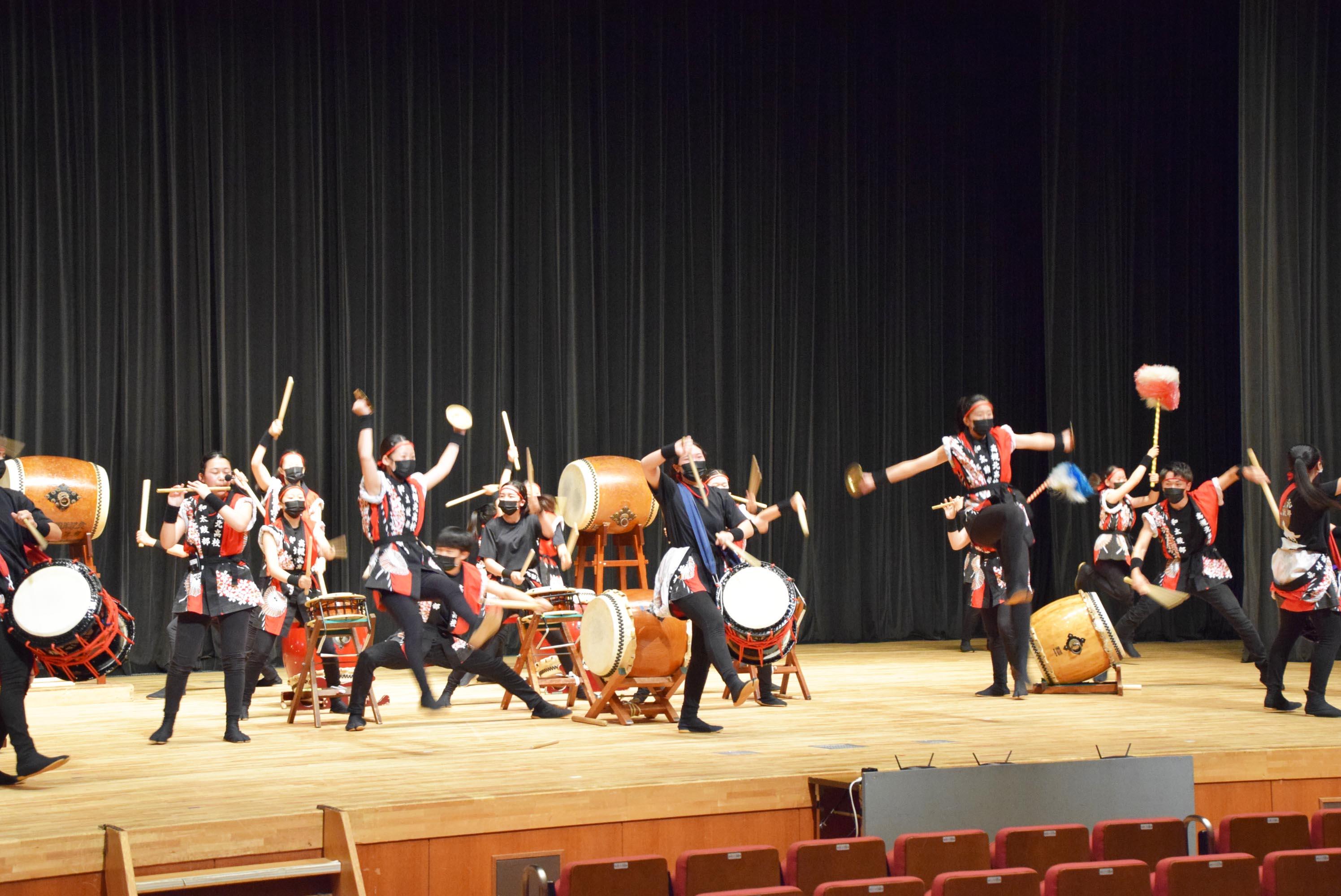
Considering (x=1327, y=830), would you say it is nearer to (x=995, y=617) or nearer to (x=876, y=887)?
(x=876, y=887)

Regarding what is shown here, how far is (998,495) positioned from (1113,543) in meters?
2.72

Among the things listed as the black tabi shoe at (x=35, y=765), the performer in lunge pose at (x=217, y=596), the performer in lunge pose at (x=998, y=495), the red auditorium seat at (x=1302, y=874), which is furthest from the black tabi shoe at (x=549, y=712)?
the red auditorium seat at (x=1302, y=874)

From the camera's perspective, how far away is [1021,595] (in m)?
6.66

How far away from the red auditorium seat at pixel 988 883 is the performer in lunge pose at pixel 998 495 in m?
3.46

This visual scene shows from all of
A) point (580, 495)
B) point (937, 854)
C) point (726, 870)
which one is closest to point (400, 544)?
point (580, 495)

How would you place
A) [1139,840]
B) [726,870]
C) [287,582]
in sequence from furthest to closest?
[287,582]
[1139,840]
[726,870]

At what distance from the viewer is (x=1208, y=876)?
10.9 ft

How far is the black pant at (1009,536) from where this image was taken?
262 inches

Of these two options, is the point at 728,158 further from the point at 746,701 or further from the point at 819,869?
the point at 819,869

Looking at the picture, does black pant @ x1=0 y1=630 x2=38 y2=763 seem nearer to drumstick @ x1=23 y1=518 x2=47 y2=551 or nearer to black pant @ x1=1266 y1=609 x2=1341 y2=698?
drumstick @ x1=23 y1=518 x2=47 y2=551

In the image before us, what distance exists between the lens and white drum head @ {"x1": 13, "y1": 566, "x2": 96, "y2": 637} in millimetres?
4609

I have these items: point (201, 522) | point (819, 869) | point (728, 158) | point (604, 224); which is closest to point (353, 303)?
point (604, 224)

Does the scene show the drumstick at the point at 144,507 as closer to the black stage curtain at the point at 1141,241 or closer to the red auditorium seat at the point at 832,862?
the red auditorium seat at the point at 832,862

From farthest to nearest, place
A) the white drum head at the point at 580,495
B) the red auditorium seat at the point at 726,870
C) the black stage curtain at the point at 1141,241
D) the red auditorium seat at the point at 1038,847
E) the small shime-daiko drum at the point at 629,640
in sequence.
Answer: the black stage curtain at the point at 1141,241
the white drum head at the point at 580,495
the small shime-daiko drum at the point at 629,640
the red auditorium seat at the point at 1038,847
the red auditorium seat at the point at 726,870
